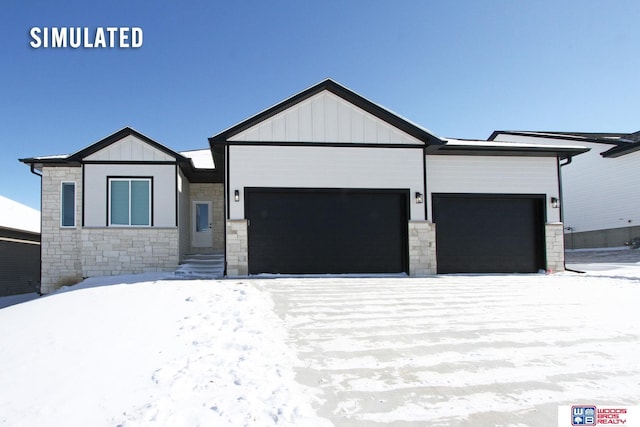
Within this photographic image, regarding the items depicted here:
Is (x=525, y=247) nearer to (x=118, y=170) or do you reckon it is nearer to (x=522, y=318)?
(x=522, y=318)

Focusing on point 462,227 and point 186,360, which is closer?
point 186,360

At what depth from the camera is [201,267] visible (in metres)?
12.2

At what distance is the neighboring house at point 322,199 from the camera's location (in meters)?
10.8

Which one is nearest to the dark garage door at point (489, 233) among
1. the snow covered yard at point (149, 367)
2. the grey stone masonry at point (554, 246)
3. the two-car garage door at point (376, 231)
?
the two-car garage door at point (376, 231)

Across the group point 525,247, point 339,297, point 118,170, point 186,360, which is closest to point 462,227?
point 525,247

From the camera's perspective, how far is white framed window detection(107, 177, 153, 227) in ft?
38.4

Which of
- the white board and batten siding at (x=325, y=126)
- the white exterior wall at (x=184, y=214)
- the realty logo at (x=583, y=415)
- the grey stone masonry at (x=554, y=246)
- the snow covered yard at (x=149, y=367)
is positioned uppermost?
the white board and batten siding at (x=325, y=126)

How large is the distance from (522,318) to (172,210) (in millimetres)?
10080

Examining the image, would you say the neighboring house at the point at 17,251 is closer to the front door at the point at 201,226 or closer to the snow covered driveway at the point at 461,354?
the front door at the point at 201,226

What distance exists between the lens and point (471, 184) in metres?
11.8

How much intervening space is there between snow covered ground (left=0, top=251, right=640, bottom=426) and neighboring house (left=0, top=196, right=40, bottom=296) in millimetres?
12477

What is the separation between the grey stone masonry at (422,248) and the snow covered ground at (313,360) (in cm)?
408

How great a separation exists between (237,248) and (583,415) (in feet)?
28.7

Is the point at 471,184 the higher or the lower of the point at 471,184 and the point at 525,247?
the higher
